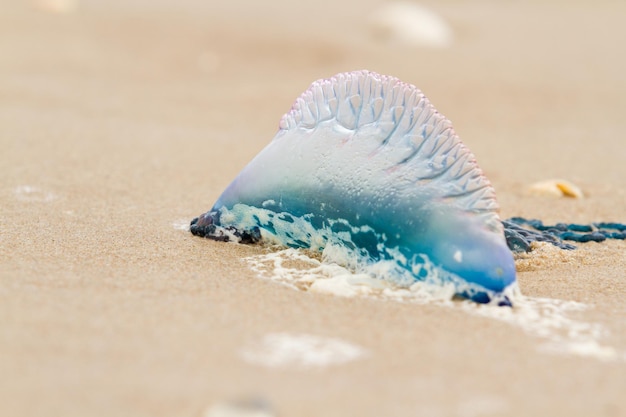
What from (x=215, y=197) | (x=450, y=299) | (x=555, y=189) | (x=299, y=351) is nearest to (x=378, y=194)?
(x=450, y=299)

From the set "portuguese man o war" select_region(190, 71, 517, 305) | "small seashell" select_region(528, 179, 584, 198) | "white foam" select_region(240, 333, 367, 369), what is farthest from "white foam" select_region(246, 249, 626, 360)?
"small seashell" select_region(528, 179, 584, 198)

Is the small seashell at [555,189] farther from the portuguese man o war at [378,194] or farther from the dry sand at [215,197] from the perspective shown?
the portuguese man o war at [378,194]

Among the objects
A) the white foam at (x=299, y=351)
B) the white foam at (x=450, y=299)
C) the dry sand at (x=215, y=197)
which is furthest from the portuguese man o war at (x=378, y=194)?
the white foam at (x=299, y=351)

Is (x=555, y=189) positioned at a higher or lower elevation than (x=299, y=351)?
higher

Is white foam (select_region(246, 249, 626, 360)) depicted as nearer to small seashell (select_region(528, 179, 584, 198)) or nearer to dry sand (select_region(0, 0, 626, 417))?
dry sand (select_region(0, 0, 626, 417))

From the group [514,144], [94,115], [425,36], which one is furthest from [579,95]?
[94,115]

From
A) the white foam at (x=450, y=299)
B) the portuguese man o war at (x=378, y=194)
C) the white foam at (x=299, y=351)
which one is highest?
the portuguese man o war at (x=378, y=194)

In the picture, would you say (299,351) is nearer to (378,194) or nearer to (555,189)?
(378,194)
